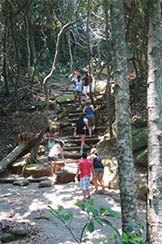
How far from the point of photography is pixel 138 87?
40.7 ft

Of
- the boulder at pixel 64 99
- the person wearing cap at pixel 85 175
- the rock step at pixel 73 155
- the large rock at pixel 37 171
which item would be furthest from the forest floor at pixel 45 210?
the boulder at pixel 64 99

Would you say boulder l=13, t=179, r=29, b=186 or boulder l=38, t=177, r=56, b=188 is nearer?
boulder l=38, t=177, r=56, b=188

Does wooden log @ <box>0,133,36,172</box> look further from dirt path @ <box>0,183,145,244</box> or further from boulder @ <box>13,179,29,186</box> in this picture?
dirt path @ <box>0,183,145,244</box>

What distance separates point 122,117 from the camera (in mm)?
3471

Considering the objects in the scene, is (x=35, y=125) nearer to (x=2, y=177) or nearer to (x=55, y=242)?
(x=2, y=177)

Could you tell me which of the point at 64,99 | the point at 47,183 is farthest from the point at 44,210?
the point at 64,99

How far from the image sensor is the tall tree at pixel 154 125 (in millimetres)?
3039

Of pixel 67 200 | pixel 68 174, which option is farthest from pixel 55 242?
pixel 68 174

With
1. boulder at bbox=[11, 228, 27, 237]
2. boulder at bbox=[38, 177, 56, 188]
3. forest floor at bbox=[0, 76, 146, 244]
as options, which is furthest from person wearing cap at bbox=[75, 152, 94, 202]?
boulder at bbox=[11, 228, 27, 237]

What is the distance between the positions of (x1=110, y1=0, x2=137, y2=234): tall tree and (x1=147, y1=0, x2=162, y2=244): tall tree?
12.7 inches

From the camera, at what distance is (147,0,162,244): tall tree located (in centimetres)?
304

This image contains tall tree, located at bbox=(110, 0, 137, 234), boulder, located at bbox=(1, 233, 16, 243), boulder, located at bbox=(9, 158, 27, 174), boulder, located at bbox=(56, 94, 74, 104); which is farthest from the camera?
boulder, located at bbox=(56, 94, 74, 104)

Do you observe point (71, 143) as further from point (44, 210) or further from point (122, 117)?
point (122, 117)

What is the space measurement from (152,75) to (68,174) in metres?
5.92
